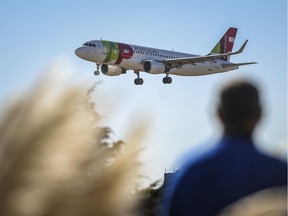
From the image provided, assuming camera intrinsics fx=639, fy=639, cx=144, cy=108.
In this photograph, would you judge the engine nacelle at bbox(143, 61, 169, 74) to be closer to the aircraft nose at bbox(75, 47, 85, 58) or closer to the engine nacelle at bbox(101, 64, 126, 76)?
the engine nacelle at bbox(101, 64, 126, 76)

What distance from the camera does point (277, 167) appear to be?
Answer: 1.67m

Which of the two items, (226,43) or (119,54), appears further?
(226,43)

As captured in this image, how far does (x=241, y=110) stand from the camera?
→ 6.20 feet

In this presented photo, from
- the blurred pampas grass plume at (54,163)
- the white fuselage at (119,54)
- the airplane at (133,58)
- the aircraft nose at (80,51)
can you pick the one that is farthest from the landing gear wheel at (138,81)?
the blurred pampas grass plume at (54,163)

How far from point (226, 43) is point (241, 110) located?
69478 millimetres

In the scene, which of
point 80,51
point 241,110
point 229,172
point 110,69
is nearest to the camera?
point 229,172

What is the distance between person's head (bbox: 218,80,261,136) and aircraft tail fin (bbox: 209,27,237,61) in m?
65.4

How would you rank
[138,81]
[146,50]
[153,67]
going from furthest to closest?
1. [146,50]
2. [138,81]
3. [153,67]

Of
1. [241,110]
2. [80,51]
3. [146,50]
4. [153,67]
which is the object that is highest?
[146,50]

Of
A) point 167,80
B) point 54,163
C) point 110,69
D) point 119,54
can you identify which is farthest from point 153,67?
point 54,163

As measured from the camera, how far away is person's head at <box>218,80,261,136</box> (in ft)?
6.17

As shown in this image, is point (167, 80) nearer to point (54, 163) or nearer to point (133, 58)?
point (133, 58)

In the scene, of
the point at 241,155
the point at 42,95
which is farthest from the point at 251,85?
the point at 42,95

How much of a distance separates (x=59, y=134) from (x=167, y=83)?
52.3 metres
